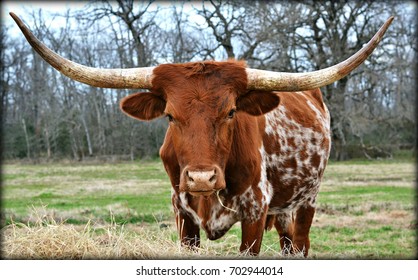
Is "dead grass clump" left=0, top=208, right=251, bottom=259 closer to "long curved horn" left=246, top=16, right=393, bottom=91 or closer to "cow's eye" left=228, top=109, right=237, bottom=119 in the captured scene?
"cow's eye" left=228, top=109, right=237, bottom=119

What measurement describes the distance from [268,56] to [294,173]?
1999 centimetres

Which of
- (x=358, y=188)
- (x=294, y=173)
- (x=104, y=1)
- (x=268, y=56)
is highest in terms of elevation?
(x=104, y=1)

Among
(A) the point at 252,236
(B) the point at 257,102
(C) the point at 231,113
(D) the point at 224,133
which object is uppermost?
(B) the point at 257,102

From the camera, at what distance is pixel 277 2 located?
18.3 metres

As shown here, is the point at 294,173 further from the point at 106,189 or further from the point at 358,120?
the point at 358,120

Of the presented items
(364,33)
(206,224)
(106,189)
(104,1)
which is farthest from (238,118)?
(364,33)

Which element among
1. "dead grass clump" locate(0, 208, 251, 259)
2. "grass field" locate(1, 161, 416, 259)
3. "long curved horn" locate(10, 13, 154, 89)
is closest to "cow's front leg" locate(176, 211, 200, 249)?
"grass field" locate(1, 161, 416, 259)

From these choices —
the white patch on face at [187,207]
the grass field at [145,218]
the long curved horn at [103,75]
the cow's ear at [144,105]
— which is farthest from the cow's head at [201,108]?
the grass field at [145,218]

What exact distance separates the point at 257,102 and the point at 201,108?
2.58 ft

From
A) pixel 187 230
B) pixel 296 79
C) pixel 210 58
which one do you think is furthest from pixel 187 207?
pixel 210 58

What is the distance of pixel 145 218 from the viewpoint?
10.4m

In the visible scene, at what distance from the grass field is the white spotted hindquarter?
2.28 ft

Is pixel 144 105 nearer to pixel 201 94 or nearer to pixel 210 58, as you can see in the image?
pixel 201 94

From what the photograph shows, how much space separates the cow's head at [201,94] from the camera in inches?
151
